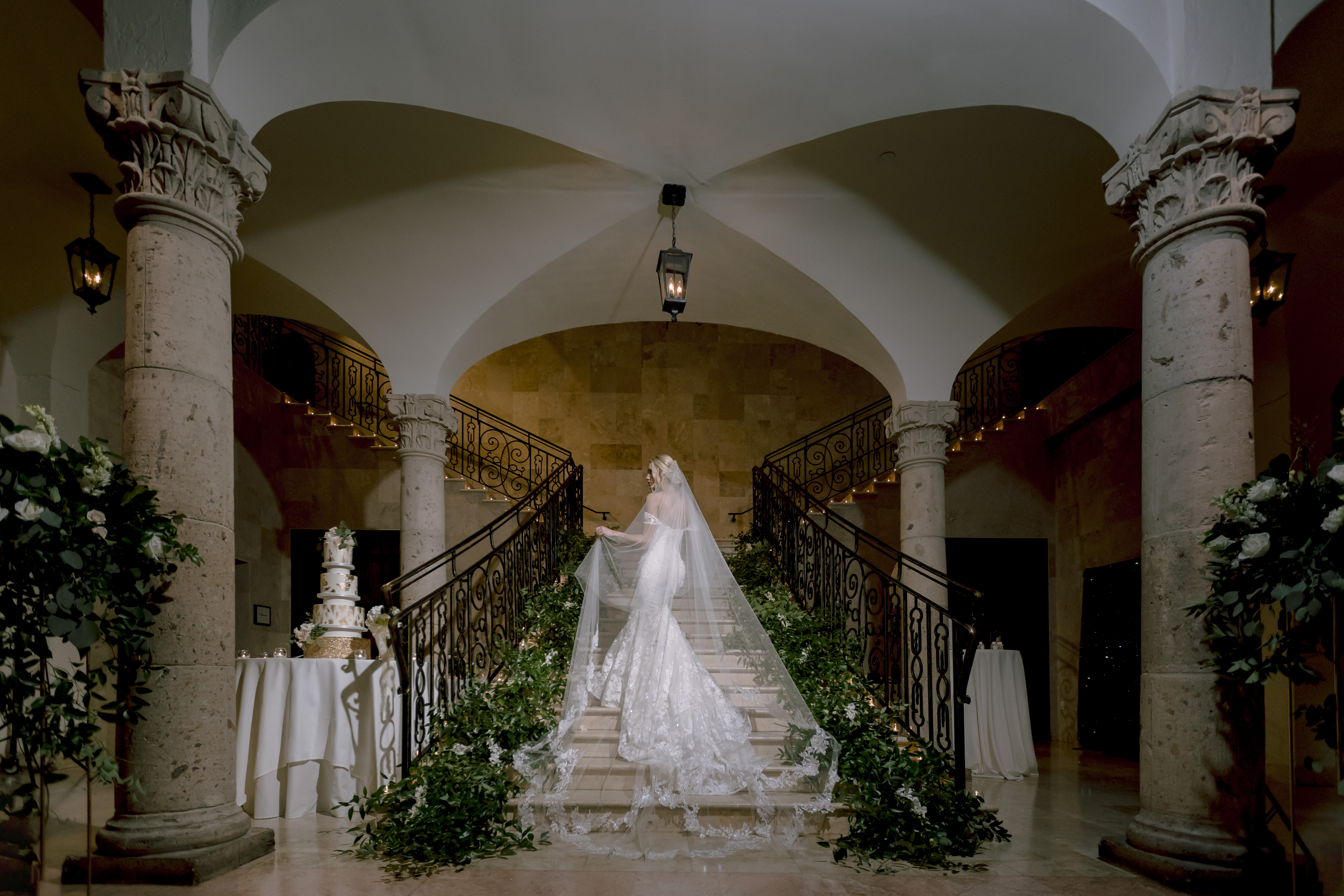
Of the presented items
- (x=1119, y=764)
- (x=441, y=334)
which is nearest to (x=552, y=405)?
(x=441, y=334)

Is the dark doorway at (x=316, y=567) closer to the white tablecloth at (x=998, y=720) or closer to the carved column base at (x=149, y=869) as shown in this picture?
the white tablecloth at (x=998, y=720)

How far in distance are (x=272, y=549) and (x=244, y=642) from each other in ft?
3.99

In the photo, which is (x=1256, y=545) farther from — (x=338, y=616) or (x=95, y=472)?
(x=338, y=616)

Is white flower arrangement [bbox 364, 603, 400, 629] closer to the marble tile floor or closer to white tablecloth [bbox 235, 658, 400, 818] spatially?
white tablecloth [bbox 235, 658, 400, 818]

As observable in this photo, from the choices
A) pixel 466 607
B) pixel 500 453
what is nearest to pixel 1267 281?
pixel 466 607

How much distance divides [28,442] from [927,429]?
7.03 m

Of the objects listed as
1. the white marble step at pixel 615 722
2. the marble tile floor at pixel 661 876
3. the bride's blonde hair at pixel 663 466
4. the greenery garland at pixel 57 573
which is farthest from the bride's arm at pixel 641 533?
the greenery garland at pixel 57 573

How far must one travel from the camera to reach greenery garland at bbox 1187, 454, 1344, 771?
3119 mm

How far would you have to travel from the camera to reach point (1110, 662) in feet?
33.2

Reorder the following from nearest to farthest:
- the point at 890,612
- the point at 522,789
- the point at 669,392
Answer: the point at 522,789 → the point at 890,612 → the point at 669,392

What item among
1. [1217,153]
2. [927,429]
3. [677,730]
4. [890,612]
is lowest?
[677,730]

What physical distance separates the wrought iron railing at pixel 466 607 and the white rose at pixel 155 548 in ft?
6.04

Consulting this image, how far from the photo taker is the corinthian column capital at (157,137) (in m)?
4.02

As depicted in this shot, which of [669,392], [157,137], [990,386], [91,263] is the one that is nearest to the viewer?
[157,137]
